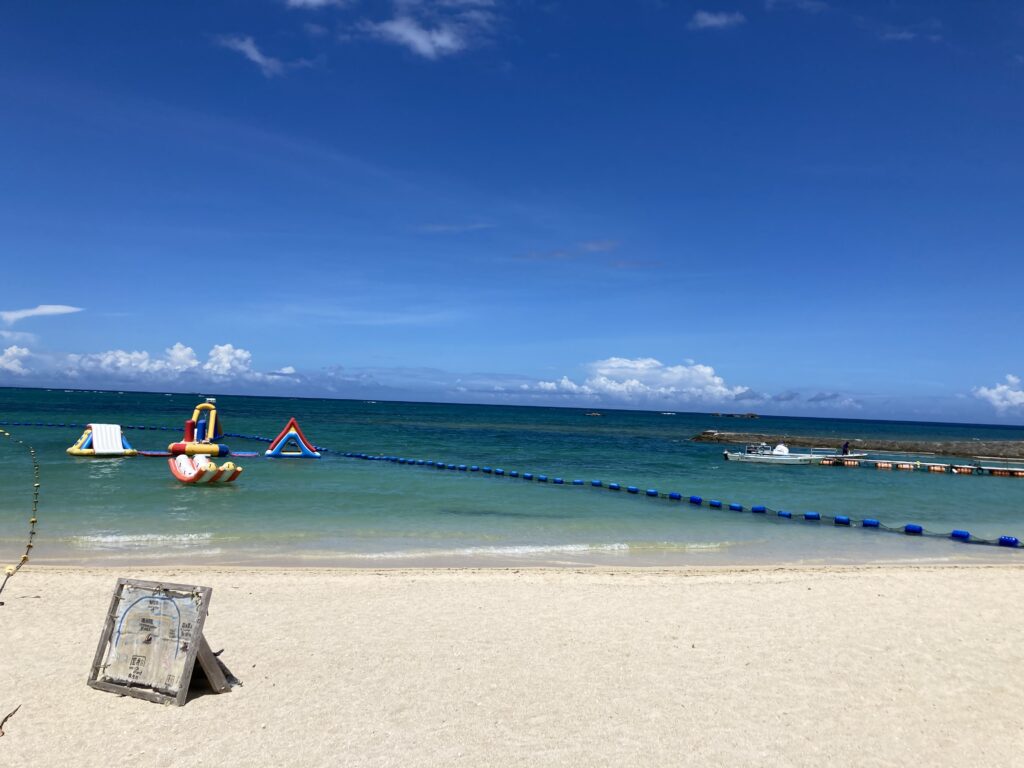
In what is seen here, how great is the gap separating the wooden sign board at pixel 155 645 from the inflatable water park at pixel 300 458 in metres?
16.2

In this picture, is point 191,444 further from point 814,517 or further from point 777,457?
point 777,457

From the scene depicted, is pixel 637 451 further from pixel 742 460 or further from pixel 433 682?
pixel 433 682

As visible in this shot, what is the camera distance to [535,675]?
7.12m

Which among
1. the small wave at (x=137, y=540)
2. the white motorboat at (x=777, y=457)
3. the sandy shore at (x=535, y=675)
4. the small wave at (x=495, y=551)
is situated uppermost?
the white motorboat at (x=777, y=457)

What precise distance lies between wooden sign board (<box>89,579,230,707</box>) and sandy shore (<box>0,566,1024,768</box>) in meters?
0.16

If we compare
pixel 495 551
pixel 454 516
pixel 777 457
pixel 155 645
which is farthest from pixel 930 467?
pixel 155 645

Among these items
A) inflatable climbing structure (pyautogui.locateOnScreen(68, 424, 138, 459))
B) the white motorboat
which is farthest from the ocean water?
the white motorboat

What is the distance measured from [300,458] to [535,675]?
94.4 feet

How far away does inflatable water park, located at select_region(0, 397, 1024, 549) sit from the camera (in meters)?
18.9

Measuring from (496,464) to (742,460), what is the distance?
16.0m

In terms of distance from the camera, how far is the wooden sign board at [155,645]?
20.1 ft

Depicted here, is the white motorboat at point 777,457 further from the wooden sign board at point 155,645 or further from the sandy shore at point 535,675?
the wooden sign board at point 155,645

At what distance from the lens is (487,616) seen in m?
9.05

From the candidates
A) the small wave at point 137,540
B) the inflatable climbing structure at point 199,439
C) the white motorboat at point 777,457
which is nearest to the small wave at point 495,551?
the small wave at point 137,540
